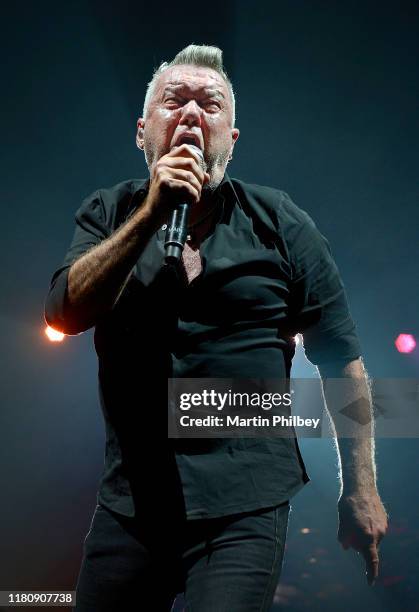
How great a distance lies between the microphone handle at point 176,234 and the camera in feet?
3.10

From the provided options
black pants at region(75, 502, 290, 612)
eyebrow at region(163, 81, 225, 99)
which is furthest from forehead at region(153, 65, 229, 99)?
black pants at region(75, 502, 290, 612)

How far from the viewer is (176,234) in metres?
0.99

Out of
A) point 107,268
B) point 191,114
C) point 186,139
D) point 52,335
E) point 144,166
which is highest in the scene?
point 144,166

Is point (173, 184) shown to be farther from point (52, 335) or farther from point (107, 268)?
point (52, 335)

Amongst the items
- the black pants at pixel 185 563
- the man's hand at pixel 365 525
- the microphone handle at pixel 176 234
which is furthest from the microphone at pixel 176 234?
the man's hand at pixel 365 525

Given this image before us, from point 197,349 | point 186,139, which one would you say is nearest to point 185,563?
point 197,349

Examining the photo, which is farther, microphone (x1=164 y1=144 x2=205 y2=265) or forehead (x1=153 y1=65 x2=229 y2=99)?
forehead (x1=153 y1=65 x2=229 y2=99)

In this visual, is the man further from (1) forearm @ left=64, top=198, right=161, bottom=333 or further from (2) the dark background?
(2) the dark background

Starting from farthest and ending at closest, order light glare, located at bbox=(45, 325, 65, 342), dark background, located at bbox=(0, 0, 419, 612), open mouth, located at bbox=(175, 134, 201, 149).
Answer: light glare, located at bbox=(45, 325, 65, 342) → dark background, located at bbox=(0, 0, 419, 612) → open mouth, located at bbox=(175, 134, 201, 149)

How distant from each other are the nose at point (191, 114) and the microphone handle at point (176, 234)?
0.43m

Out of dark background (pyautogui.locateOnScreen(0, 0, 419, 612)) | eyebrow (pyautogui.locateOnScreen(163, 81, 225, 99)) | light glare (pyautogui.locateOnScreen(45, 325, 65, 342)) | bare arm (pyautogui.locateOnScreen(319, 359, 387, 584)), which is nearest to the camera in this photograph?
bare arm (pyautogui.locateOnScreen(319, 359, 387, 584))

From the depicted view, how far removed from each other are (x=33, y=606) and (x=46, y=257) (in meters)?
2.76

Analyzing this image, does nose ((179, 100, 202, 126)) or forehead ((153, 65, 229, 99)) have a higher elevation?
forehead ((153, 65, 229, 99))

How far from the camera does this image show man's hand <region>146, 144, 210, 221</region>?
0.97m
